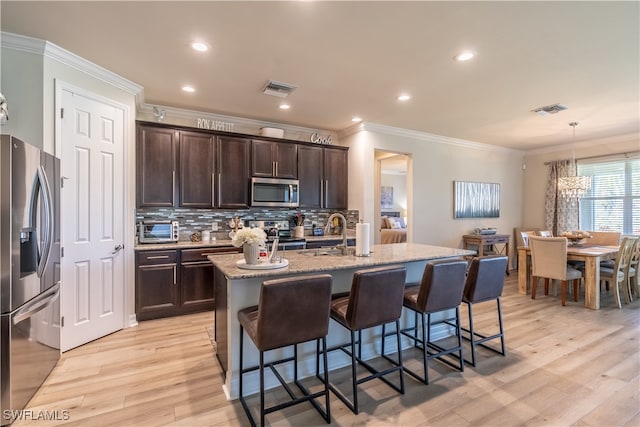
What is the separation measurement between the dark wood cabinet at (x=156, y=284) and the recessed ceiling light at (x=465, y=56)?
12.0 feet

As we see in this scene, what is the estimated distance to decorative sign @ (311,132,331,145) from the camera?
5.13m

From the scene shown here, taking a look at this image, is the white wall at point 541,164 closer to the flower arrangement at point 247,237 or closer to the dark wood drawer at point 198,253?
the dark wood drawer at point 198,253

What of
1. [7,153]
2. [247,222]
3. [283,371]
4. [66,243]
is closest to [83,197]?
[66,243]

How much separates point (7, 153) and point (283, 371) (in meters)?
2.36

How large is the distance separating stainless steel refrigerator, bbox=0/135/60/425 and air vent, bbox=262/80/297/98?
210 cm

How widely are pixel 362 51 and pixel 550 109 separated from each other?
10.1 feet

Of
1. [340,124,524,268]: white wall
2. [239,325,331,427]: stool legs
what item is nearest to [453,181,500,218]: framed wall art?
[340,124,524,268]: white wall

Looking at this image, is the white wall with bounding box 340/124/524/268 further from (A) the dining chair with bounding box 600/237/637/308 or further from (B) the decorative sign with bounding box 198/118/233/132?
(A) the dining chair with bounding box 600/237/637/308

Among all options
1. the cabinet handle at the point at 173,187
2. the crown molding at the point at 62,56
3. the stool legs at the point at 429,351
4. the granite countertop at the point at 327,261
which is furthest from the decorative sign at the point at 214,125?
the stool legs at the point at 429,351

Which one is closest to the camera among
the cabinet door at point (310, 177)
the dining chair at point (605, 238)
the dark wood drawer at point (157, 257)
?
the dark wood drawer at point (157, 257)

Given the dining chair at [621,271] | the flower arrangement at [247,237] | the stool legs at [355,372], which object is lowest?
the stool legs at [355,372]

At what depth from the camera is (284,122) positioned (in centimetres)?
493

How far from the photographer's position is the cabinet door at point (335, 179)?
16.8 ft

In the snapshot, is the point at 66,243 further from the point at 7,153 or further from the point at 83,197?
the point at 7,153
